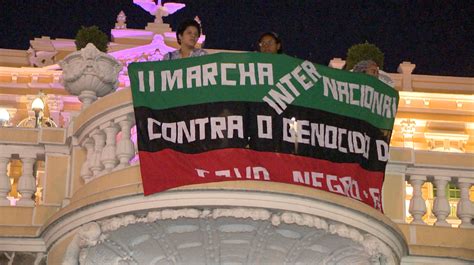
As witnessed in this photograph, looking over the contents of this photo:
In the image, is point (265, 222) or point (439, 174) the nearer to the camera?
point (265, 222)

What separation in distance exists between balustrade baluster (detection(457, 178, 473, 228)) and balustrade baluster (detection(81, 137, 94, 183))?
4.40 metres

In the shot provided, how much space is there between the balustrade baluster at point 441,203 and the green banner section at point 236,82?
194 centimetres

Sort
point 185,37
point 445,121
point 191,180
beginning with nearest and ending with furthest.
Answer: point 191,180, point 185,37, point 445,121

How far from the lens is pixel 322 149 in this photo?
15.1 meters

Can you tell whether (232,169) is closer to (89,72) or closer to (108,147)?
(108,147)

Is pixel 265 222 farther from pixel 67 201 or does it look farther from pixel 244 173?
pixel 67 201

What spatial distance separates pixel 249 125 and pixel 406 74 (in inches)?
856

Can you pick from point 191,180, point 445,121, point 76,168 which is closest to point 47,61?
point 445,121

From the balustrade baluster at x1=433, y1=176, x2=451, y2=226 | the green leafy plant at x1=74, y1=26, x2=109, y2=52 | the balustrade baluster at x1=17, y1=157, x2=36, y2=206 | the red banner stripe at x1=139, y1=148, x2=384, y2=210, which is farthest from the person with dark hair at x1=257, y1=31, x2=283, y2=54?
the green leafy plant at x1=74, y1=26, x2=109, y2=52

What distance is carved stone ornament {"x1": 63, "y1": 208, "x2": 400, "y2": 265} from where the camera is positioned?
14.6 meters

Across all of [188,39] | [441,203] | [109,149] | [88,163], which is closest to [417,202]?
[441,203]

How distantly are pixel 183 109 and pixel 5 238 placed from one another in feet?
9.52

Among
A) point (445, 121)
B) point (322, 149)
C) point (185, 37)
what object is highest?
point (445, 121)

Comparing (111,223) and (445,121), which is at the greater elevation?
(445,121)
